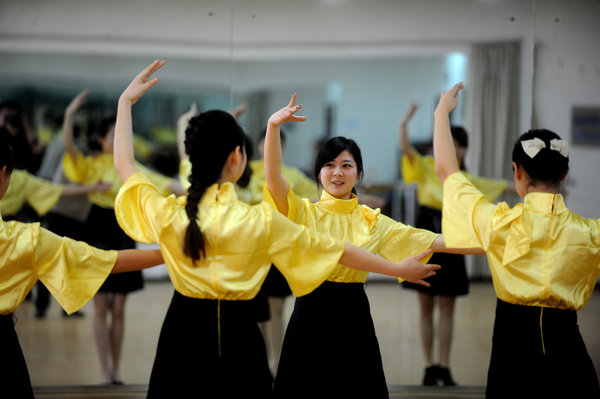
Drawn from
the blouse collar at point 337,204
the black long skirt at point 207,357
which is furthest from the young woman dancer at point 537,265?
the black long skirt at point 207,357

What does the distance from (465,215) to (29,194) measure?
2.81m

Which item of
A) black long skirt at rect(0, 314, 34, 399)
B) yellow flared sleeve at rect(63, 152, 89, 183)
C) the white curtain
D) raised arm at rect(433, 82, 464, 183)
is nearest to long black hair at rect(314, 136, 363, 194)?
raised arm at rect(433, 82, 464, 183)

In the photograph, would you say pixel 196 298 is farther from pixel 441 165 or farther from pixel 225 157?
pixel 441 165

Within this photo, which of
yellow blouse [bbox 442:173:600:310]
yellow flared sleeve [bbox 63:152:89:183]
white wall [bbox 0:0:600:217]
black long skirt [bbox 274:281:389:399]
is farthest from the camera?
yellow flared sleeve [bbox 63:152:89:183]

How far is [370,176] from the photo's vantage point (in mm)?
4199

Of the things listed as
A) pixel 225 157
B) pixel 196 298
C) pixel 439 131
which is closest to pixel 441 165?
pixel 439 131

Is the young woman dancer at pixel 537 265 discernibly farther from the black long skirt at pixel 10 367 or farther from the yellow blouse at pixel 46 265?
the black long skirt at pixel 10 367

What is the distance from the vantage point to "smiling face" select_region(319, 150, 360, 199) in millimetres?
2498

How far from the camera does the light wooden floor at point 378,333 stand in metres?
3.76

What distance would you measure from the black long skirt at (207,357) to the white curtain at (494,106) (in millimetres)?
2288

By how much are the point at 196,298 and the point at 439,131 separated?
96 centimetres

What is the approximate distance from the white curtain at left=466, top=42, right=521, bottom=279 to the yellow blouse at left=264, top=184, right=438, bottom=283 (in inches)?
58.8

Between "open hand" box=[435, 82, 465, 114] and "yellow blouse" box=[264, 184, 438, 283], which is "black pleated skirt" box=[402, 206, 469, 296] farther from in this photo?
"open hand" box=[435, 82, 465, 114]

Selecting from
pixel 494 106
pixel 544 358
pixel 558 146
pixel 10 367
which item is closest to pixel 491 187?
pixel 494 106
